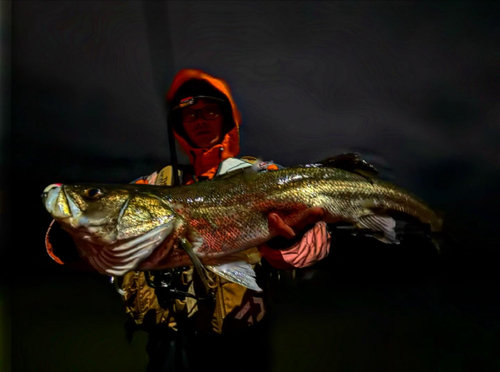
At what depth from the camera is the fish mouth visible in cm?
129

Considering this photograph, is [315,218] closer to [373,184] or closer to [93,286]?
[373,184]

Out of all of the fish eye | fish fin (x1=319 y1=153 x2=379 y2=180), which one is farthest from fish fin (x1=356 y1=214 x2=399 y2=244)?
the fish eye

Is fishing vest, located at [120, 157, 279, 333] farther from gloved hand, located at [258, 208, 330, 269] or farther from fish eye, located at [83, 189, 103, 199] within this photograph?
fish eye, located at [83, 189, 103, 199]

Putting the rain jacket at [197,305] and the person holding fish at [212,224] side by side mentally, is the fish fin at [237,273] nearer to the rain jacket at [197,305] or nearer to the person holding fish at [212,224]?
the person holding fish at [212,224]

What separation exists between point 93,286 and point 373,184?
3707 millimetres

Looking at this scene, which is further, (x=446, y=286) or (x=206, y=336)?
(x=446, y=286)

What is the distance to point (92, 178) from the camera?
3.32m

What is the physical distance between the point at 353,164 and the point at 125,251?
1.18 m

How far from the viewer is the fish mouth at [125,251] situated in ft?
4.23

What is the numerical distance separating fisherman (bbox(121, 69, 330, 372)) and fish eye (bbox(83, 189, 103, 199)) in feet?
1.90

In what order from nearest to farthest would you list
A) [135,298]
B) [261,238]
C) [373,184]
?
[261,238] → [373,184] → [135,298]

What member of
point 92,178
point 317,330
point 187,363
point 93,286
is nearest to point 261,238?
point 187,363

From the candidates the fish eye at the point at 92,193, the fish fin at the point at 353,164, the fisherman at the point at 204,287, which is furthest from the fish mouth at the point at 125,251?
the fish fin at the point at 353,164

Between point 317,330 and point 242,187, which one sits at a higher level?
point 242,187
